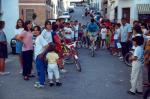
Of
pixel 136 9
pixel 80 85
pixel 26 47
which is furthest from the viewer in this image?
pixel 136 9

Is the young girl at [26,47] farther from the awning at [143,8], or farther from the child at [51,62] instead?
the awning at [143,8]

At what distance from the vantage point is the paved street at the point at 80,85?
10406 millimetres

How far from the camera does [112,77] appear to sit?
1348cm

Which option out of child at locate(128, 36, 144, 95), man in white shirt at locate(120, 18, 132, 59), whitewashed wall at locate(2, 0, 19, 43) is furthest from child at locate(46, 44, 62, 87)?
whitewashed wall at locate(2, 0, 19, 43)

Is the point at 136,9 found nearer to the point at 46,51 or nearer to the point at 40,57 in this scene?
the point at 46,51

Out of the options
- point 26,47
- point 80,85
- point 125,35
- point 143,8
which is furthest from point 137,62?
point 143,8

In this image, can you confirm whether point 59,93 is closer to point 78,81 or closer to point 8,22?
point 78,81

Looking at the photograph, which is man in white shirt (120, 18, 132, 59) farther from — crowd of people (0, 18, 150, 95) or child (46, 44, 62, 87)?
child (46, 44, 62, 87)

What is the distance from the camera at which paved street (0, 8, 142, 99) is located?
10406mm

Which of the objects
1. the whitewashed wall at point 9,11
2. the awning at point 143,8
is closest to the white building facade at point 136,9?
the awning at point 143,8

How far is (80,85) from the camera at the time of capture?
11.9 metres

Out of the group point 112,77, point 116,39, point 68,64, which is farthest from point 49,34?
point 116,39

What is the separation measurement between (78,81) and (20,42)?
87.2 inches

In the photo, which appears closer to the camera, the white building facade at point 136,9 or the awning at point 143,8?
the awning at point 143,8
